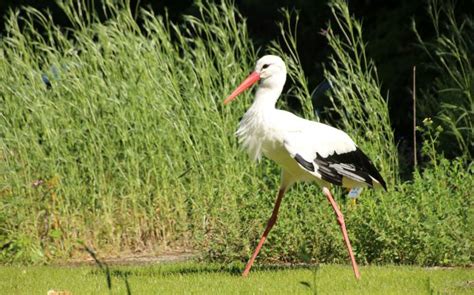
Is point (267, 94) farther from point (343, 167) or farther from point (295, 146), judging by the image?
point (343, 167)

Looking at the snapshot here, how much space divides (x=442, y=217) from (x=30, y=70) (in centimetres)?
445

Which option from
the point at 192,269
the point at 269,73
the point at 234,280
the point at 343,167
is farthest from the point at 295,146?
the point at 192,269

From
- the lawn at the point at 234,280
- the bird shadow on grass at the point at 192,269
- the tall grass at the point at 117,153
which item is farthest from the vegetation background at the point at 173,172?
the lawn at the point at 234,280

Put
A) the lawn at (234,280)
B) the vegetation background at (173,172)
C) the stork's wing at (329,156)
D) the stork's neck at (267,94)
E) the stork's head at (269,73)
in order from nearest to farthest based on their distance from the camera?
the lawn at (234,280)
the stork's wing at (329,156)
the stork's neck at (267,94)
the stork's head at (269,73)
the vegetation background at (173,172)

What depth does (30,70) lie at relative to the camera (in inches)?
388

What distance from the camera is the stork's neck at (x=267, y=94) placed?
7530 millimetres

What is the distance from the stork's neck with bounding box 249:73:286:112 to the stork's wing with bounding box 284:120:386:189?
0.98 ft

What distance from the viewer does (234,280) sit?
7211 mm

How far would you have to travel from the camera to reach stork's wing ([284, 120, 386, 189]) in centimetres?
732

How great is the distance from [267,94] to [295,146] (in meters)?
0.55

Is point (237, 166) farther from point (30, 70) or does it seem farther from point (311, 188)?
point (30, 70)

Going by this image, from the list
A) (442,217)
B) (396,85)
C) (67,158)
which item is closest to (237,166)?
(67,158)

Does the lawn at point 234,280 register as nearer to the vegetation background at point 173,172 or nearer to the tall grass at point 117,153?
the vegetation background at point 173,172

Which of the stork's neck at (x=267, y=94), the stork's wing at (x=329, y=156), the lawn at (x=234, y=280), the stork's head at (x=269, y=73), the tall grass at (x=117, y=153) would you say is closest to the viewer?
the lawn at (x=234, y=280)
